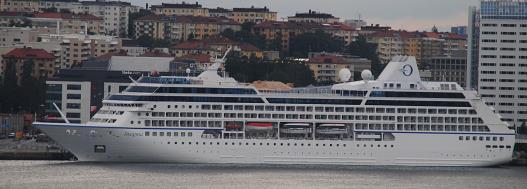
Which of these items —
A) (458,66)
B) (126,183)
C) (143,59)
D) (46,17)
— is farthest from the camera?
(46,17)

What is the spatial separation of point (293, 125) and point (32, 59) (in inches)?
1423

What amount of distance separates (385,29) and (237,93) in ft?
219

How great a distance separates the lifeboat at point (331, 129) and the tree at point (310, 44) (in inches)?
2130

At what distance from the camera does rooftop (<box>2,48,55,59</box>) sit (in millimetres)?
108375

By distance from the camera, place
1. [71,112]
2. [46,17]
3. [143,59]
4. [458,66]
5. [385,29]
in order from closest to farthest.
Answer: [71,112] < [143,59] < [458,66] < [46,17] < [385,29]

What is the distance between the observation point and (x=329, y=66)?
11412cm

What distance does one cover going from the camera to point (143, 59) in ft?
323

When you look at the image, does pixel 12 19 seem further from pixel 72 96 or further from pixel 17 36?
pixel 72 96

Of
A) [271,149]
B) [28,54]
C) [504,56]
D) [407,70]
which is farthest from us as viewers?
[28,54]

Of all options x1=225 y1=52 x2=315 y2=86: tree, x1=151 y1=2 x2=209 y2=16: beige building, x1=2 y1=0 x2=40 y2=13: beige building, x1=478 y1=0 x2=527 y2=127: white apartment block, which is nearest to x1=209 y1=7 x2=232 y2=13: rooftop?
x1=151 y1=2 x2=209 y2=16: beige building

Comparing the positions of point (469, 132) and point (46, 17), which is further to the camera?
point (46, 17)

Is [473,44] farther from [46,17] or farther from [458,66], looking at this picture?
[46,17]

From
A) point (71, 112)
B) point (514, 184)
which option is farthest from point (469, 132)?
point (71, 112)

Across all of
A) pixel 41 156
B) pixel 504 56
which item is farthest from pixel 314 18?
pixel 41 156
